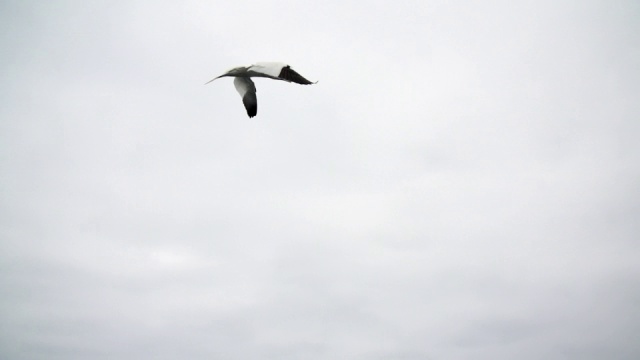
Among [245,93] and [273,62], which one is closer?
[273,62]

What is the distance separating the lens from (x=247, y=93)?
16641 millimetres

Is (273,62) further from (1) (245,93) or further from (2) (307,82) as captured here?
(1) (245,93)

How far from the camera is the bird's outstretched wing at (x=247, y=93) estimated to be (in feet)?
54.3

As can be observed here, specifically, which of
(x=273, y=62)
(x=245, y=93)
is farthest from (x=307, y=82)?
(x=245, y=93)

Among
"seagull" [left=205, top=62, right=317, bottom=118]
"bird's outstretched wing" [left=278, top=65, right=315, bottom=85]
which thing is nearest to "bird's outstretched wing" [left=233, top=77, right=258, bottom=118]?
"seagull" [left=205, top=62, right=317, bottom=118]

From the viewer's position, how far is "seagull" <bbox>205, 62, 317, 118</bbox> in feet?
42.1

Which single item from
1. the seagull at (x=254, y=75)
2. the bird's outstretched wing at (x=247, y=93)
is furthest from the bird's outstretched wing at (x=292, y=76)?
the bird's outstretched wing at (x=247, y=93)

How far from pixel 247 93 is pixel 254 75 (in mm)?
3134

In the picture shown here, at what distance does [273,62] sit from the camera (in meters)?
13.4

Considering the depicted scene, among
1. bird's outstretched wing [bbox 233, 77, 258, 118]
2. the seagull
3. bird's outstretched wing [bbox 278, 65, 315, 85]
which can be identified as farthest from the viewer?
bird's outstretched wing [bbox 233, 77, 258, 118]

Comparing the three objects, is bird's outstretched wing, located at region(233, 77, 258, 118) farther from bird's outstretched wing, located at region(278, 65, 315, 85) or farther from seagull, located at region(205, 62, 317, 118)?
bird's outstretched wing, located at region(278, 65, 315, 85)

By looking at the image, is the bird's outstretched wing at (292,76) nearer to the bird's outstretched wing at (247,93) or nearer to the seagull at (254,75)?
the seagull at (254,75)

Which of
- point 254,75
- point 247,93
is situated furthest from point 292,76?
point 247,93

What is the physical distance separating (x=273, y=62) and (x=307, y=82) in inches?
48.7
